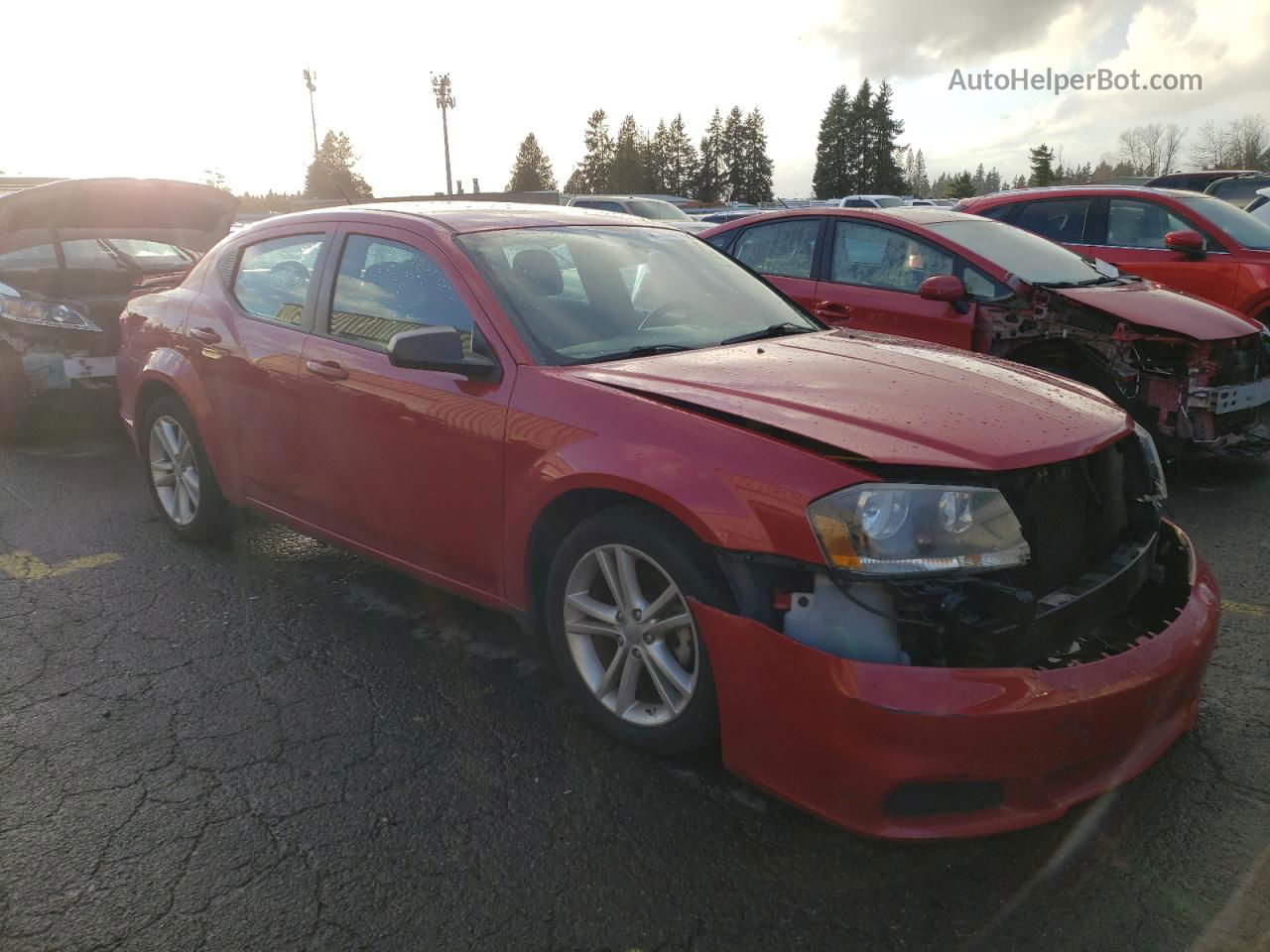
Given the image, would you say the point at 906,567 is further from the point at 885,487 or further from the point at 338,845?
the point at 338,845

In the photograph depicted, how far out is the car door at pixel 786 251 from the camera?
664 centimetres

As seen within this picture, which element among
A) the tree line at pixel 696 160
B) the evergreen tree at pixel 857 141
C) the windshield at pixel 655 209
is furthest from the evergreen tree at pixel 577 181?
the windshield at pixel 655 209

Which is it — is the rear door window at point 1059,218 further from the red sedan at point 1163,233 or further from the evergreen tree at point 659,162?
the evergreen tree at point 659,162

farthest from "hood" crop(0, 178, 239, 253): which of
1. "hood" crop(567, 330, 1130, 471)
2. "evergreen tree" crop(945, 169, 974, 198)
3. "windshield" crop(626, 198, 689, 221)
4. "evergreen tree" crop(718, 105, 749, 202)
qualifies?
"evergreen tree" crop(718, 105, 749, 202)

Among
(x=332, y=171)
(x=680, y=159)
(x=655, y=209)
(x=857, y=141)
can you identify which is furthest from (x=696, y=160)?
(x=655, y=209)

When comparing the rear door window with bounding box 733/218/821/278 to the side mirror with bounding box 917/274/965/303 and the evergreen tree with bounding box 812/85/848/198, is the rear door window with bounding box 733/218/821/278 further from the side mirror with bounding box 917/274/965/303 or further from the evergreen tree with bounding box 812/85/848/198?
the evergreen tree with bounding box 812/85/848/198

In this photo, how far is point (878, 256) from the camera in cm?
636

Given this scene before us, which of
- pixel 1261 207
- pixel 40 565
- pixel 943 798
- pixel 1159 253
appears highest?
pixel 1261 207

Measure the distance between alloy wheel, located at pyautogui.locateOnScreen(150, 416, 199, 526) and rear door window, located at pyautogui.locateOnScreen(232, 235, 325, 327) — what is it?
814mm

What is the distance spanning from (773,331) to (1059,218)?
18.2ft

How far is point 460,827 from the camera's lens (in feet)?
8.52

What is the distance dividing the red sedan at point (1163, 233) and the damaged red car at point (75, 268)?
6504 millimetres

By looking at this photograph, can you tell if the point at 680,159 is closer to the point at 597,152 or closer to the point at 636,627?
the point at 597,152

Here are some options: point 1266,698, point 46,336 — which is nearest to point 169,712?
point 1266,698
